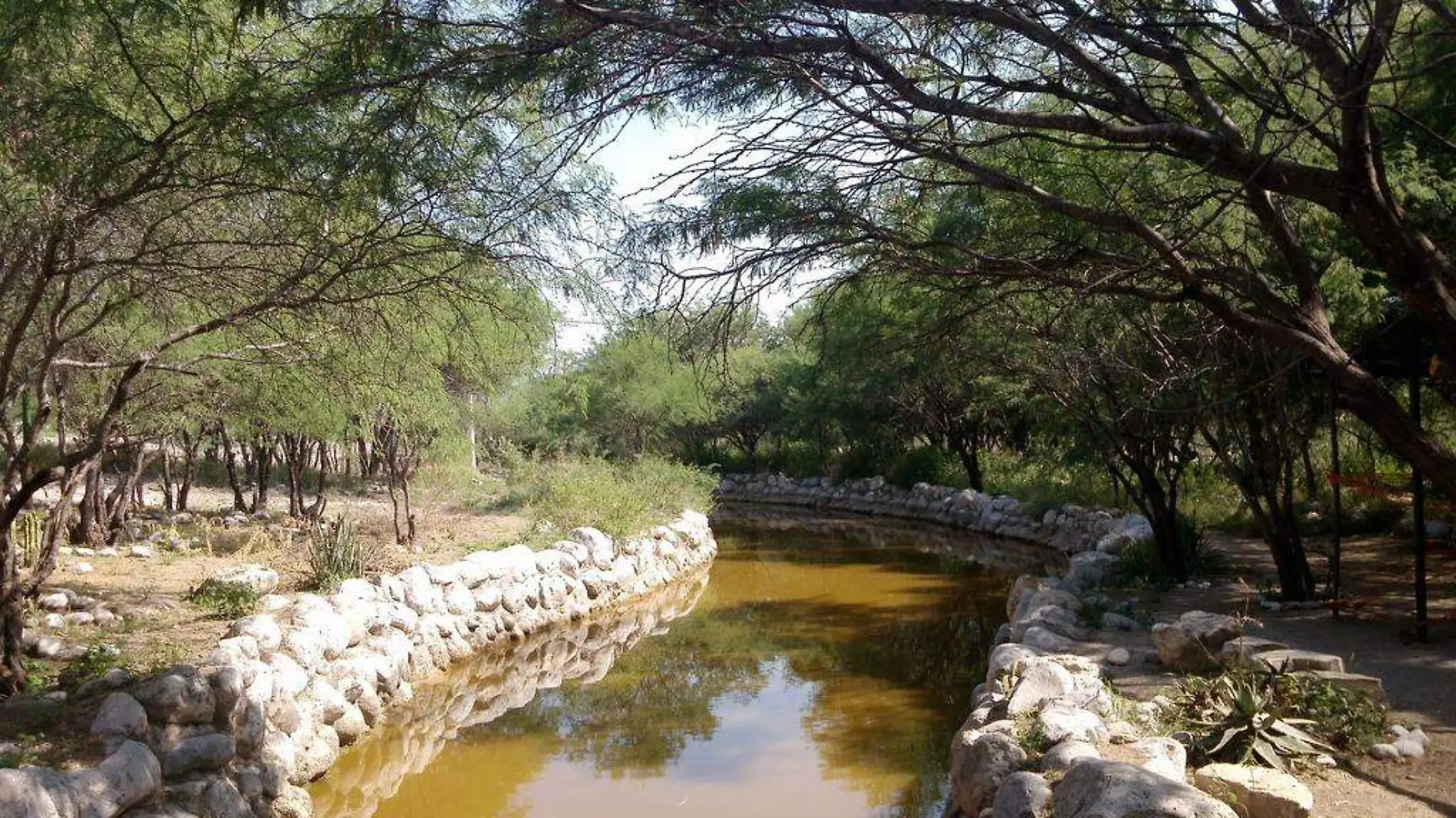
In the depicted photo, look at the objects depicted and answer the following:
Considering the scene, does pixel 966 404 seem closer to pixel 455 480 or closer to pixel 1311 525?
pixel 1311 525

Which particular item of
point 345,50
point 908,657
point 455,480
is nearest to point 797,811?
point 908,657

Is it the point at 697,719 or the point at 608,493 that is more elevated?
the point at 608,493

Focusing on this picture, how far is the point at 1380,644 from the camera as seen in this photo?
8.19 metres

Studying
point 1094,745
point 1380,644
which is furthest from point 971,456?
point 1094,745

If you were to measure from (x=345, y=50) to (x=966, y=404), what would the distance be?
20.8m

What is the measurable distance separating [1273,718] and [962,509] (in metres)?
19.0

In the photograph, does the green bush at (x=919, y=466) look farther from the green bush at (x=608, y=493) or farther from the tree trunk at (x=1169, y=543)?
the tree trunk at (x=1169, y=543)

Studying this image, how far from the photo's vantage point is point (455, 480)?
1997 centimetres

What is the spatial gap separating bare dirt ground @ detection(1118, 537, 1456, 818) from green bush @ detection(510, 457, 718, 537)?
8201 mm

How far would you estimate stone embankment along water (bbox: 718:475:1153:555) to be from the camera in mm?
16891

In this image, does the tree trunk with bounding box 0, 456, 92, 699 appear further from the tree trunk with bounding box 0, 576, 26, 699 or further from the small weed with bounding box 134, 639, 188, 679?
the small weed with bounding box 134, 639, 188, 679

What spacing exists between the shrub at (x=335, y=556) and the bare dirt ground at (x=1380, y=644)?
7.39 metres

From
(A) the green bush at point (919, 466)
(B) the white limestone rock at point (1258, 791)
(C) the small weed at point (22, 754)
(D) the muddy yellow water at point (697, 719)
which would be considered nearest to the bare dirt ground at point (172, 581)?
(C) the small weed at point (22, 754)

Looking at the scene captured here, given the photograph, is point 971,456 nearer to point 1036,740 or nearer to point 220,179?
point 1036,740
